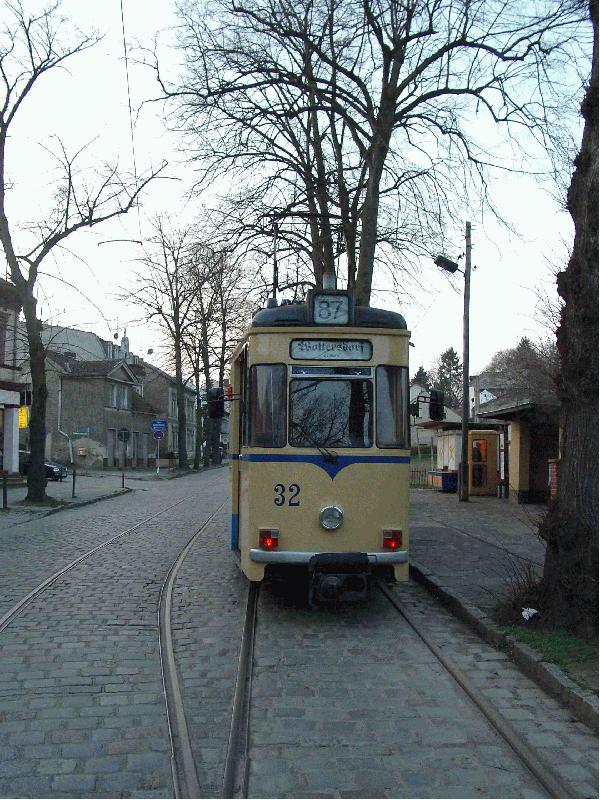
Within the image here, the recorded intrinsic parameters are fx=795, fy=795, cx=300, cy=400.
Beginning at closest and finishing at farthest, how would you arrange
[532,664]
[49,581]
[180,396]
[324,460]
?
[532,664] < [324,460] < [49,581] < [180,396]

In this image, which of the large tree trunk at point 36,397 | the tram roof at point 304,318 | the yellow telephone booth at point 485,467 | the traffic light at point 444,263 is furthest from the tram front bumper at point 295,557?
the yellow telephone booth at point 485,467

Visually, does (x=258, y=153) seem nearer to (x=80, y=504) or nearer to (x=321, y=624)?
(x=321, y=624)

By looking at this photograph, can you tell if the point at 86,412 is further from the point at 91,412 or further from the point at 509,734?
the point at 509,734

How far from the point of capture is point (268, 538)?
25.9 ft

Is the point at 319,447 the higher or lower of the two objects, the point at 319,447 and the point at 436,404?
the lower

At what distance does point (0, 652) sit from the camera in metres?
6.87

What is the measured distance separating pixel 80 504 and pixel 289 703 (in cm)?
1931

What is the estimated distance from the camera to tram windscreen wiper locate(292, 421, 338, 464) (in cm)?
800

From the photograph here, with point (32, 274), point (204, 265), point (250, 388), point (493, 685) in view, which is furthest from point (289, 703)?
point (32, 274)

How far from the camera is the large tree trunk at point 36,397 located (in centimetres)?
2153

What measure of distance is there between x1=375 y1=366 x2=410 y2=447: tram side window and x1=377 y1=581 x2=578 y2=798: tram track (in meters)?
1.98

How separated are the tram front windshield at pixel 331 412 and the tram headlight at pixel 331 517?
67cm

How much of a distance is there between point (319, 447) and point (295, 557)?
1.12 meters

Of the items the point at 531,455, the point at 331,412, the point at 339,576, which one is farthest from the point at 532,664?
the point at 531,455
